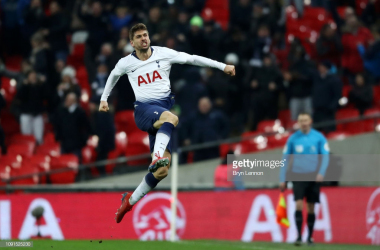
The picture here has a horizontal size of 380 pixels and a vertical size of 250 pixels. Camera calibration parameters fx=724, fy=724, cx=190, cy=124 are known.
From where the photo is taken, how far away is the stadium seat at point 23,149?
16016mm

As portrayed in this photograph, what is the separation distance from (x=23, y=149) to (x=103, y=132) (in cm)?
196

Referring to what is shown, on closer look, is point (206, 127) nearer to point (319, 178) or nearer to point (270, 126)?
point (270, 126)

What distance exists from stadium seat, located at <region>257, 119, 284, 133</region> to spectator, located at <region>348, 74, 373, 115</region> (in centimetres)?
163

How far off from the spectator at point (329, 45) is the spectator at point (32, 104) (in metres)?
6.28

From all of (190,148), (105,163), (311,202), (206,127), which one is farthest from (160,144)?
(206,127)

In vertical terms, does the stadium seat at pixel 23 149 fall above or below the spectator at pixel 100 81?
below

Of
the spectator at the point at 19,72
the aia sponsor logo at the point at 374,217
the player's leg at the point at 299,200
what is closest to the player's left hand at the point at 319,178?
the player's leg at the point at 299,200

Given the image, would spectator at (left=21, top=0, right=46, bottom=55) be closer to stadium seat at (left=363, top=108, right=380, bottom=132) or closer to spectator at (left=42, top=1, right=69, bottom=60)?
spectator at (left=42, top=1, right=69, bottom=60)

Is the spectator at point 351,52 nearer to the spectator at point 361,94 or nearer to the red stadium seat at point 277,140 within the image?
the spectator at point 361,94

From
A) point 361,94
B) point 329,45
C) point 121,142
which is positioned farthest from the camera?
point 329,45

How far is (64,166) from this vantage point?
1540 centimetres

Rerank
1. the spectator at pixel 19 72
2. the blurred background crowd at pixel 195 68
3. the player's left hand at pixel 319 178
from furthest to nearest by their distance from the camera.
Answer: the spectator at pixel 19 72 < the blurred background crowd at pixel 195 68 < the player's left hand at pixel 319 178

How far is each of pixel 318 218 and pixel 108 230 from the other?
4.00 m

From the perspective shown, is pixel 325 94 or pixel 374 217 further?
pixel 325 94
